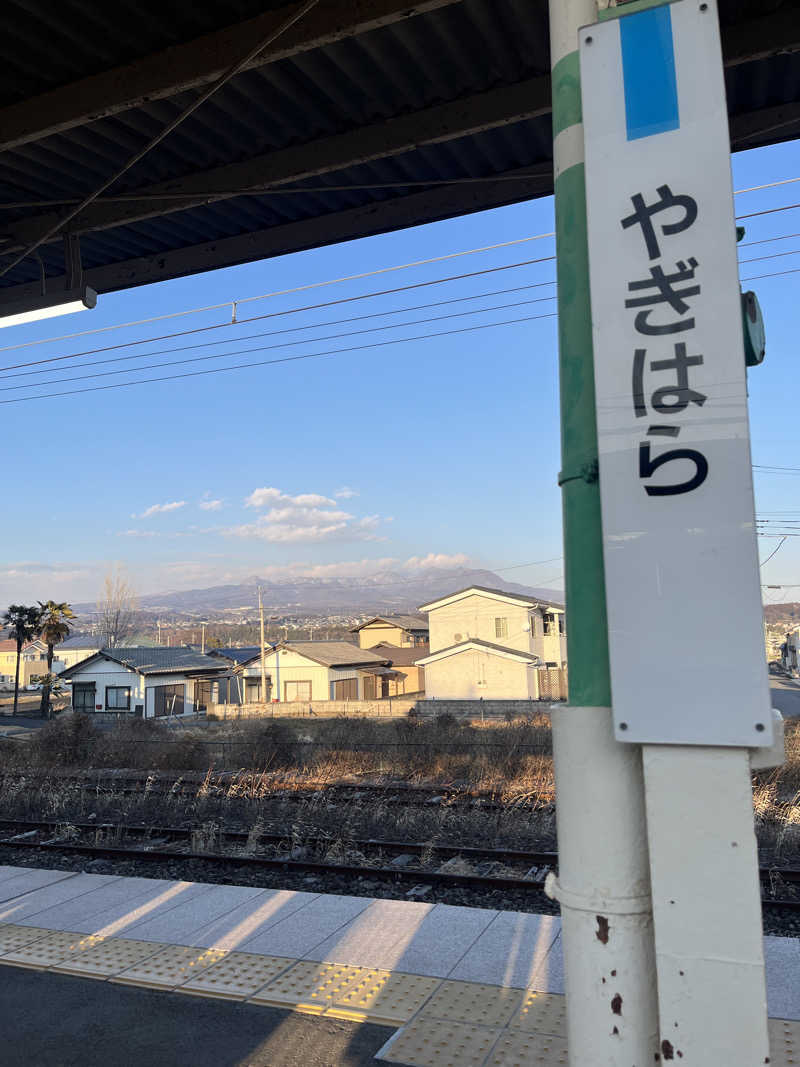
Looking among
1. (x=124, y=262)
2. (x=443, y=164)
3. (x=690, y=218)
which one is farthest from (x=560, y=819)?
(x=124, y=262)

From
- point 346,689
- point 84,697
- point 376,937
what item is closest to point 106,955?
point 376,937

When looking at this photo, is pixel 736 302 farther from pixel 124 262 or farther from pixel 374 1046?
pixel 124 262

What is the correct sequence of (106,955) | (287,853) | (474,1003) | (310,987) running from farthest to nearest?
(287,853) → (106,955) → (310,987) → (474,1003)

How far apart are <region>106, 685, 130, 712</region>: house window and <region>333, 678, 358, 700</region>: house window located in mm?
12605

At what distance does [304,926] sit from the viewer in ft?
22.6

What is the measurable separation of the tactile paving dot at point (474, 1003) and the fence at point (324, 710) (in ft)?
106

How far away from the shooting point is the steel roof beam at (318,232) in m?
7.71

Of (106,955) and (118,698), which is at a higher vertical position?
(118,698)

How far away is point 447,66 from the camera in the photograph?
20.3ft

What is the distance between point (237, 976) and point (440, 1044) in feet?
5.85

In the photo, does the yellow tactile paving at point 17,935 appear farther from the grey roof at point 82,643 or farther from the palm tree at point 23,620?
the grey roof at point 82,643

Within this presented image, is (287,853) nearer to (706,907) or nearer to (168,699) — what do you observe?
(706,907)

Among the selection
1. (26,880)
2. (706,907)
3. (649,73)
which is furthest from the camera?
(26,880)

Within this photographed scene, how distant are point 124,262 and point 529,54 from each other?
5.06 meters
